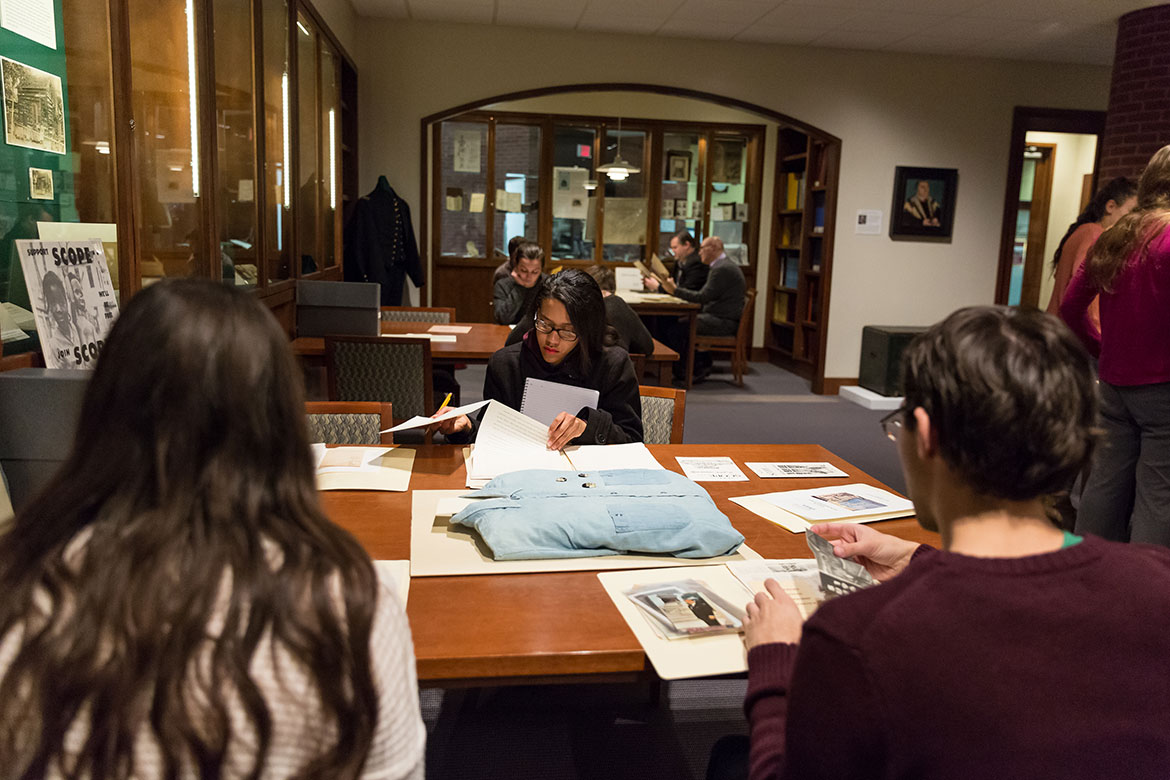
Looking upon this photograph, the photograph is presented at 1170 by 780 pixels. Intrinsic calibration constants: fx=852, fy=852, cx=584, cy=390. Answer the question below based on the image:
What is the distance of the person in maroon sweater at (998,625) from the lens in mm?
794

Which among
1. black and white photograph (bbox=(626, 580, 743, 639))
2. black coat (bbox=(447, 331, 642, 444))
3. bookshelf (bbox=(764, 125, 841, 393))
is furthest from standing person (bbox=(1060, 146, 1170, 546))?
bookshelf (bbox=(764, 125, 841, 393))

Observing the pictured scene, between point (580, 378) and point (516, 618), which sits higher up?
point (580, 378)

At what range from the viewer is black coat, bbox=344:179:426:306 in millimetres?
6531

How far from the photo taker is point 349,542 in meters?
0.85

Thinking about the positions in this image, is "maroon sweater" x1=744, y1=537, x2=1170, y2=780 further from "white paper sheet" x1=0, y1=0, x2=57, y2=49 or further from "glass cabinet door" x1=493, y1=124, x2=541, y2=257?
"glass cabinet door" x1=493, y1=124, x2=541, y2=257

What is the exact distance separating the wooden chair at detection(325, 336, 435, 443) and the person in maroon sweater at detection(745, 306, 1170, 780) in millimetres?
3100

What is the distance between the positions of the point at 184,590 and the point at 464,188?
8.80 meters

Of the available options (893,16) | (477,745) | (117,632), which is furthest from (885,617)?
(893,16)

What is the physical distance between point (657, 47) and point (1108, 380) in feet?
16.1

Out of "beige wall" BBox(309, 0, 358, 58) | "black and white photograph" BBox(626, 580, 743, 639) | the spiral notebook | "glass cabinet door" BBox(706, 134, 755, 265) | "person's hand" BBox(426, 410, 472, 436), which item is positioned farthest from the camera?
"glass cabinet door" BBox(706, 134, 755, 265)

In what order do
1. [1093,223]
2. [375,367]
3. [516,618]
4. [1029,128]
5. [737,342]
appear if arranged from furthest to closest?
[737,342]
[1029,128]
[1093,223]
[375,367]
[516,618]

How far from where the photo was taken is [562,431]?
224cm

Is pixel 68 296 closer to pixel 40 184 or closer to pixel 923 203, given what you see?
pixel 40 184

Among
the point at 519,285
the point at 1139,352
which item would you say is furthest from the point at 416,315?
the point at 1139,352
